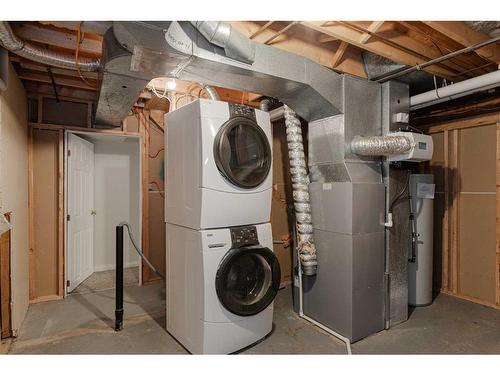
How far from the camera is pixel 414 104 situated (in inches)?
115

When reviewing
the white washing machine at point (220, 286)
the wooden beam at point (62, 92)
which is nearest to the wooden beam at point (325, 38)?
the white washing machine at point (220, 286)

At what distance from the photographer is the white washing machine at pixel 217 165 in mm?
2150

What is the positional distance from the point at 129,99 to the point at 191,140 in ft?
3.04

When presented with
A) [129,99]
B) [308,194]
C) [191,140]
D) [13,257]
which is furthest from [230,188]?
[13,257]

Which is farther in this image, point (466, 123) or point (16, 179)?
point (466, 123)

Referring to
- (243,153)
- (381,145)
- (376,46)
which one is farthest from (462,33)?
(243,153)

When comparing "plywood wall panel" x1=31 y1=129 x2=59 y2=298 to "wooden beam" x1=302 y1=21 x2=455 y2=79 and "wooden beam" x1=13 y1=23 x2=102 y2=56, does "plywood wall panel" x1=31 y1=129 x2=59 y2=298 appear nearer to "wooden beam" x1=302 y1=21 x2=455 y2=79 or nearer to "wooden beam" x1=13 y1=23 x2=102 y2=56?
"wooden beam" x1=13 y1=23 x2=102 y2=56

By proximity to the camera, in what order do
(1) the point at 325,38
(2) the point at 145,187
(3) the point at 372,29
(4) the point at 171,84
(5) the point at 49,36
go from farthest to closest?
(2) the point at 145,187, (4) the point at 171,84, (1) the point at 325,38, (5) the point at 49,36, (3) the point at 372,29

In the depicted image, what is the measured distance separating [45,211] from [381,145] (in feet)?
12.1

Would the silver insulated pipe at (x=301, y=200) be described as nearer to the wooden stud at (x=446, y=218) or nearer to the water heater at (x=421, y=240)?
the water heater at (x=421, y=240)

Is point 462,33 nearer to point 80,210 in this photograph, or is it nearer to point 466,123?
point 466,123

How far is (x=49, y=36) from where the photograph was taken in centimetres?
227

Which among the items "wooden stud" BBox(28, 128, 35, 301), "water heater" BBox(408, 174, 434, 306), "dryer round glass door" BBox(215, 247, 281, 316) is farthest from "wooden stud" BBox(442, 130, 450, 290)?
"wooden stud" BBox(28, 128, 35, 301)

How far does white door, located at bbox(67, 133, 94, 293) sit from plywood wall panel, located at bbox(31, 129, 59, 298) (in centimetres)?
15
